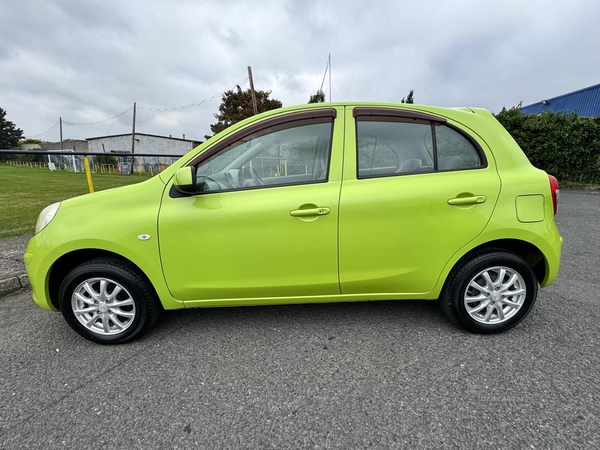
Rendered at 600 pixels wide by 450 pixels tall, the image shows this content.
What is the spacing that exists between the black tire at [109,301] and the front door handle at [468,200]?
229cm

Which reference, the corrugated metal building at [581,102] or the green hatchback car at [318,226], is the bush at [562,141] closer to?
the corrugated metal building at [581,102]

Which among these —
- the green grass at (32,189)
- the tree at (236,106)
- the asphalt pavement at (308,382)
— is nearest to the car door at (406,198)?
the asphalt pavement at (308,382)

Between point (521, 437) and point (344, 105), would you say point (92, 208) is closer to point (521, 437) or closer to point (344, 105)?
point (344, 105)

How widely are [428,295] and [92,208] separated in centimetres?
256

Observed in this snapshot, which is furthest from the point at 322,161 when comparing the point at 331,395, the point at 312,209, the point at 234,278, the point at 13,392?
the point at 13,392

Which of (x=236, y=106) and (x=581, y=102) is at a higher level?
(x=236, y=106)

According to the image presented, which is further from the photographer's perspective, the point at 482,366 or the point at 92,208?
the point at 92,208

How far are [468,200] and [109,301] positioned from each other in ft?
8.83

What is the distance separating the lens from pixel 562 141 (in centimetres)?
1128

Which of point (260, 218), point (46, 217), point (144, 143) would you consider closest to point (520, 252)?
point (260, 218)

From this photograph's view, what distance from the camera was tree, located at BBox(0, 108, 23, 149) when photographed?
206ft

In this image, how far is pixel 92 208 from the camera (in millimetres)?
2145

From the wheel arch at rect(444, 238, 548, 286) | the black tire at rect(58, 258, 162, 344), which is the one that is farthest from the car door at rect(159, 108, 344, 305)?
the wheel arch at rect(444, 238, 548, 286)

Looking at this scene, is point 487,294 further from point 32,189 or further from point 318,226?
point 32,189
